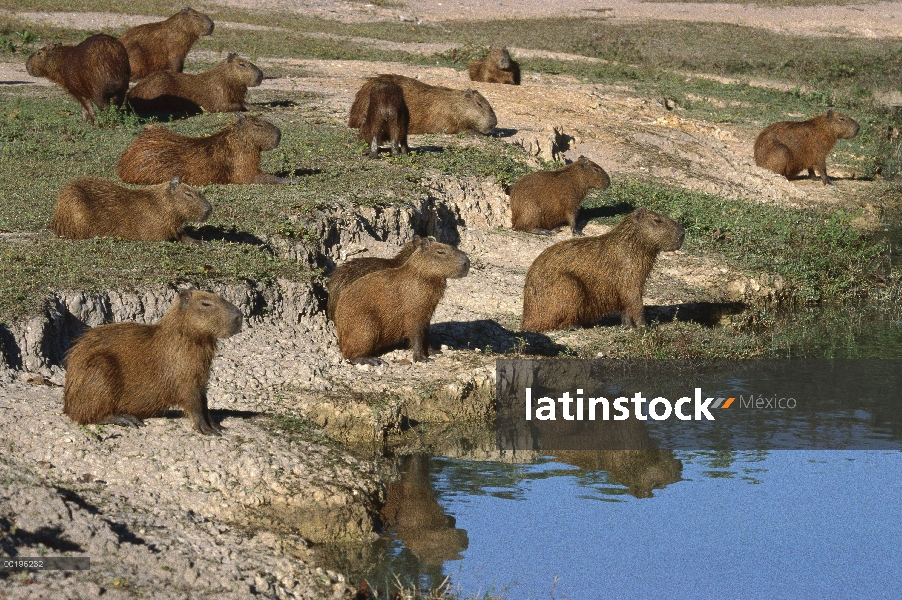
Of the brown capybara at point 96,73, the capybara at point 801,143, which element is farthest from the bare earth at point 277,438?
the brown capybara at point 96,73

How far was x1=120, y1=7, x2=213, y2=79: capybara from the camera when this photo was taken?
1684 cm

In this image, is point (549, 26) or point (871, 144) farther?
point (549, 26)

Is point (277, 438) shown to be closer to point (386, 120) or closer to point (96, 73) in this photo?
point (386, 120)

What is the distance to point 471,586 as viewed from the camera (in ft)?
19.1

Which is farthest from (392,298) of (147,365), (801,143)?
(801,143)

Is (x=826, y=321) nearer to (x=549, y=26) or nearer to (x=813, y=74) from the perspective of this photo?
(x=813, y=74)

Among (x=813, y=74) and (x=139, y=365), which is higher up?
(x=813, y=74)

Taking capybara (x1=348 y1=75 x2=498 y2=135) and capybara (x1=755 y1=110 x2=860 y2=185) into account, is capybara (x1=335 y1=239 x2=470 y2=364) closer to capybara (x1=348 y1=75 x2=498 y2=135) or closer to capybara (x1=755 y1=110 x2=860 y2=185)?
capybara (x1=348 y1=75 x2=498 y2=135)

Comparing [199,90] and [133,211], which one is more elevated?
[199,90]

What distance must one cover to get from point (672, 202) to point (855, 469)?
21.2 feet

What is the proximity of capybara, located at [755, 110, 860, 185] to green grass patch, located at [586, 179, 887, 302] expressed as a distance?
1780mm

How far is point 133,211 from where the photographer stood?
31.7 feet

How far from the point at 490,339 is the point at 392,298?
4.56ft

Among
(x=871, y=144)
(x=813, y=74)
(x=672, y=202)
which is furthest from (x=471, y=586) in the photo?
(x=813, y=74)
